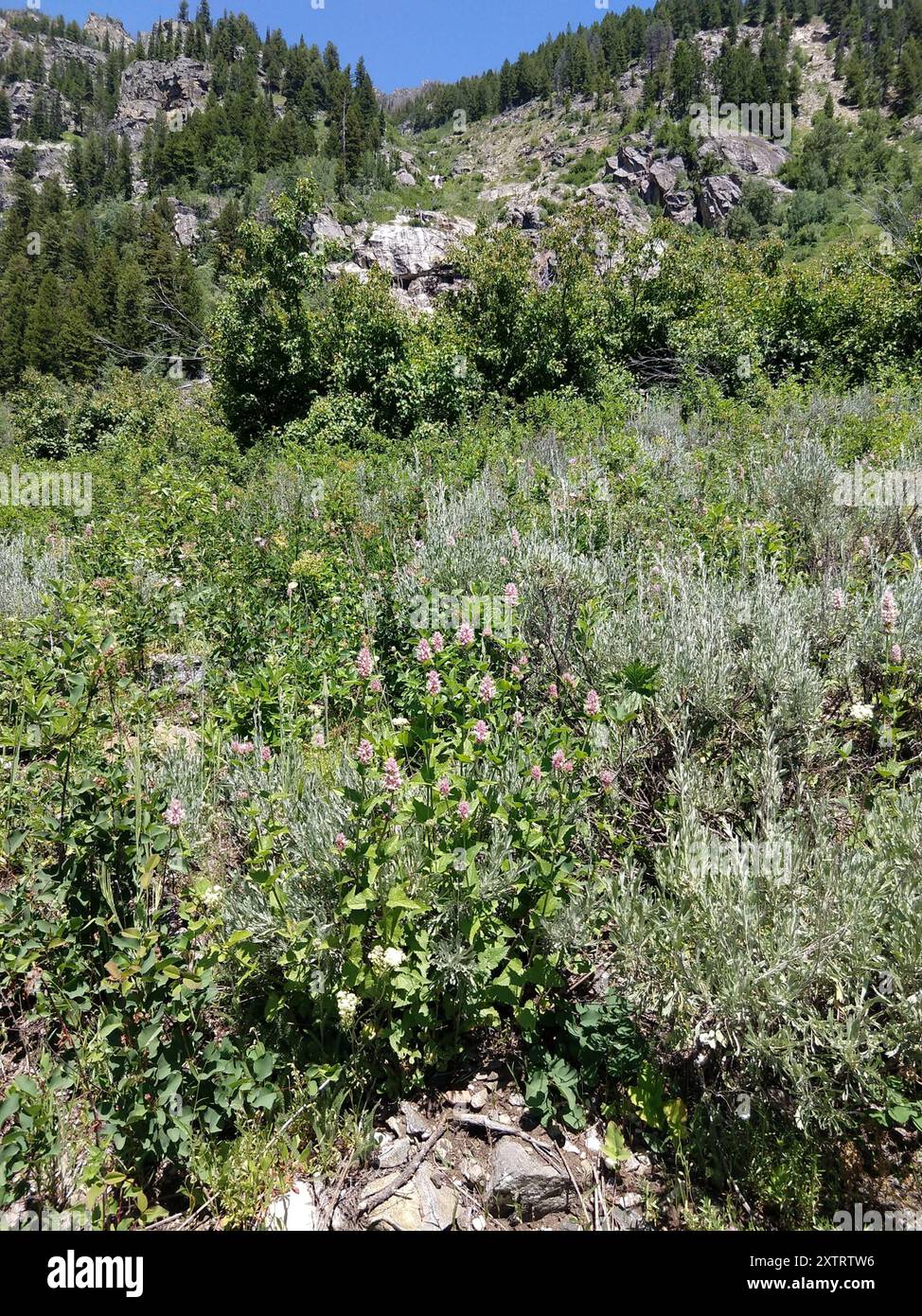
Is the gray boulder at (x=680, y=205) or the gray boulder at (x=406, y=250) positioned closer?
the gray boulder at (x=406, y=250)

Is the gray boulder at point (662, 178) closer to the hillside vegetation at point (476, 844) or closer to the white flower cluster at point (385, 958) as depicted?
the hillside vegetation at point (476, 844)

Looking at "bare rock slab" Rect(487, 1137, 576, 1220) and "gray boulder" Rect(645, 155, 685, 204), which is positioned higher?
"gray boulder" Rect(645, 155, 685, 204)

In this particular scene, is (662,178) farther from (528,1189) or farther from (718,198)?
(528,1189)

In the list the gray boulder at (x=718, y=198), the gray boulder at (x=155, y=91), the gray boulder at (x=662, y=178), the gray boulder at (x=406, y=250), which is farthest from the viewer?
the gray boulder at (x=155, y=91)

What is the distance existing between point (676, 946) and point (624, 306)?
1543cm

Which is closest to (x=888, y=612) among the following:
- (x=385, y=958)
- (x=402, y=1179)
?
(x=385, y=958)

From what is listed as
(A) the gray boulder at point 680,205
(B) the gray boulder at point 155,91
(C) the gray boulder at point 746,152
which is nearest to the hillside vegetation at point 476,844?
(A) the gray boulder at point 680,205

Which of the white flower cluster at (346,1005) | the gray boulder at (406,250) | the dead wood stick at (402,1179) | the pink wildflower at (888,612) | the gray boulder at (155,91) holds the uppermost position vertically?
the gray boulder at (155,91)

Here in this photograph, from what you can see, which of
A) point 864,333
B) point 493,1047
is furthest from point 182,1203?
point 864,333

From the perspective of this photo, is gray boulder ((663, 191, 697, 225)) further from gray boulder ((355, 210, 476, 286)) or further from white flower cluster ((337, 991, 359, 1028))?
white flower cluster ((337, 991, 359, 1028))

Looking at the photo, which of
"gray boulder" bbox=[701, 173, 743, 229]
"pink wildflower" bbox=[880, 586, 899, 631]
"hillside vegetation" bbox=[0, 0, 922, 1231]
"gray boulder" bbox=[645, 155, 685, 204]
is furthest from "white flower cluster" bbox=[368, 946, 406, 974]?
"gray boulder" bbox=[645, 155, 685, 204]

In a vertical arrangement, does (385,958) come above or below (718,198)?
below

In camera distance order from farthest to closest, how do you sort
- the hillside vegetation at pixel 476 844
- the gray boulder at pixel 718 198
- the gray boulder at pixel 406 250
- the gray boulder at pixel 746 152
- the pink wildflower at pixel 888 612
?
the gray boulder at pixel 746 152, the gray boulder at pixel 718 198, the gray boulder at pixel 406 250, the pink wildflower at pixel 888 612, the hillside vegetation at pixel 476 844
